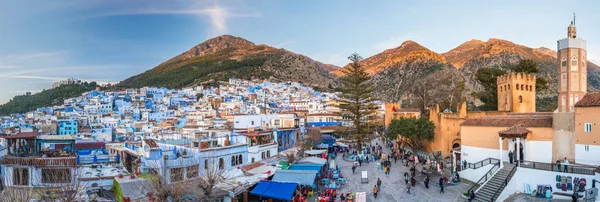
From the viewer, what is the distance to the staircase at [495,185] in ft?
43.3

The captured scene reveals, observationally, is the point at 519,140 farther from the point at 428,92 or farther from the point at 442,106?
the point at 428,92

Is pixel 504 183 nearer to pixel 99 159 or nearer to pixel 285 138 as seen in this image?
pixel 285 138

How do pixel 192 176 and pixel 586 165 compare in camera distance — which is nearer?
pixel 586 165

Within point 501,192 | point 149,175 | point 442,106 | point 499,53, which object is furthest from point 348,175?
point 499,53

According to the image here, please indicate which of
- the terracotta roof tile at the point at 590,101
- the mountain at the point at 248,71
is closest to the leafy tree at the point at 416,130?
the terracotta roof tile at the point at 590,101

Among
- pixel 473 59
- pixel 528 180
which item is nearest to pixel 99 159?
pixel 528 180

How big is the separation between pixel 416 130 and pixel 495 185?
36.6 feet

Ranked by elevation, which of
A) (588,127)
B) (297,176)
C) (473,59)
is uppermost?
(473,59)

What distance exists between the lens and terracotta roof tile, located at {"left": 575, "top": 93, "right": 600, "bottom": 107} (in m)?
13.9

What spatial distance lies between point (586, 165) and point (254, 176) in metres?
12.3

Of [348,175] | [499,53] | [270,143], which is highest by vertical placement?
[499,53]

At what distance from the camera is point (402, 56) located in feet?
336

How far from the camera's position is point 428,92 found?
49594 mm

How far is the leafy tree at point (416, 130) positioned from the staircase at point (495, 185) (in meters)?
9.30
